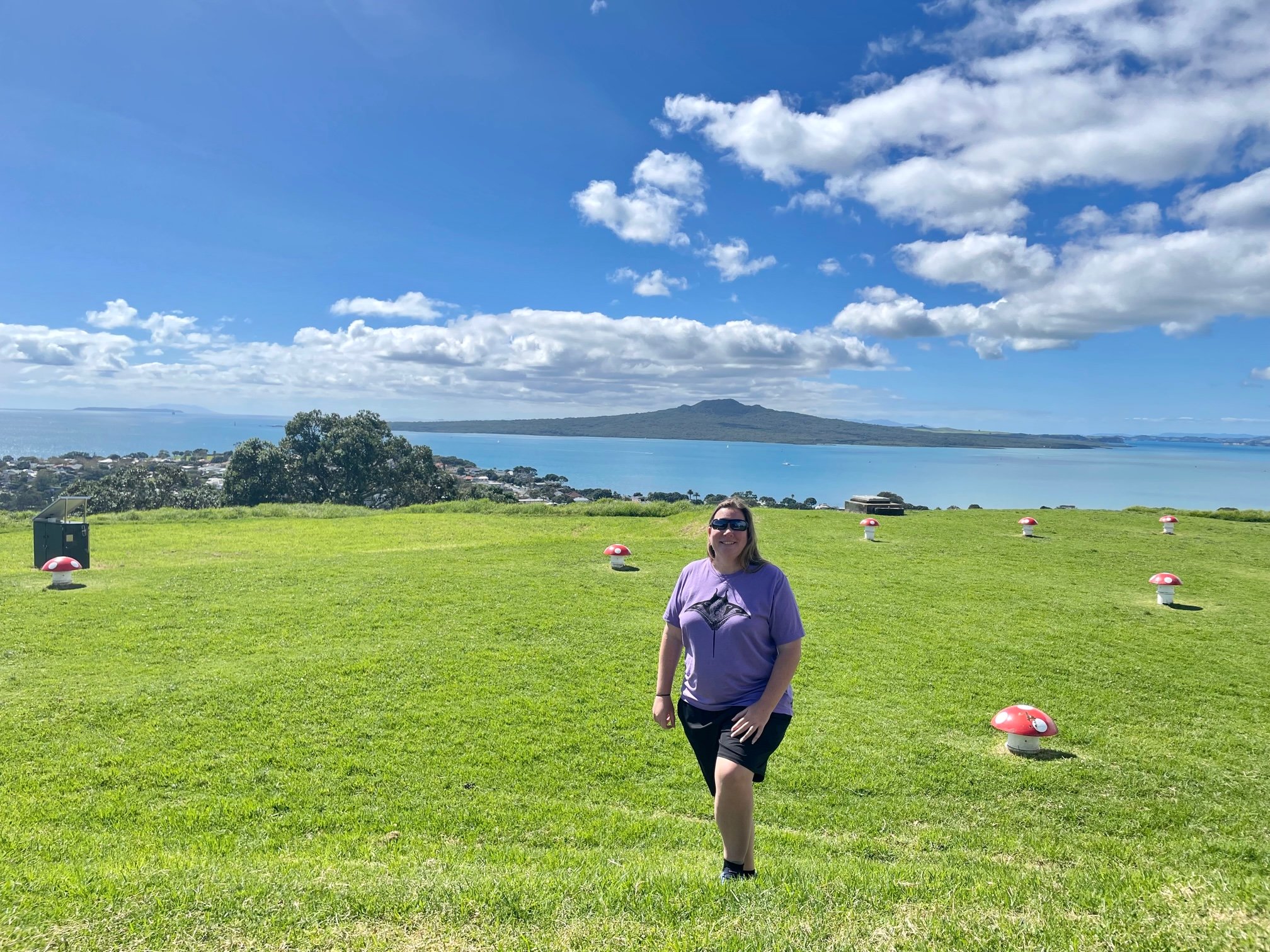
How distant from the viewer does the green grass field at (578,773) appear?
3.10 meters

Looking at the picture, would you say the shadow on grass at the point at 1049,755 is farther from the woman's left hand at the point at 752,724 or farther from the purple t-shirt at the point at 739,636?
the woman's left hand at the point at 752,724

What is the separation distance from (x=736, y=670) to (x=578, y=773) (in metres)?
2.70

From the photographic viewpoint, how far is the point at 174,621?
913 cm

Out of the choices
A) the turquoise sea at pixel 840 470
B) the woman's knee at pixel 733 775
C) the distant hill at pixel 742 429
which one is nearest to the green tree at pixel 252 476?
the turquoise sea at pixel 840 470

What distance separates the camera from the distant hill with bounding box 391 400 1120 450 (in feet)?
474

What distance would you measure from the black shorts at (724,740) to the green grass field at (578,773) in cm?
61

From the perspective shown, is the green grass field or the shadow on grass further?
the shadow on grass

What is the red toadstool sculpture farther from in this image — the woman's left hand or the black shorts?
the woman's left hand

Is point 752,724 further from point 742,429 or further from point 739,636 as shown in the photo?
point 742,429

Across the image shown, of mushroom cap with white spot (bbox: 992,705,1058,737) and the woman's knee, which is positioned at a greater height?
Answer: the woman's knee

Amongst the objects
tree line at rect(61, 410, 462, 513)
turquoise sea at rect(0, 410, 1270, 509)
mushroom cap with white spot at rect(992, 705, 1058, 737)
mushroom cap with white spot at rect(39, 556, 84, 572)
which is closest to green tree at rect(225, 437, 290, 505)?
tree line at rect(61, 410, 462, 513)

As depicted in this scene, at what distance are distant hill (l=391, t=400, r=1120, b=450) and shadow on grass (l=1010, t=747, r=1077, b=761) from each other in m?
132

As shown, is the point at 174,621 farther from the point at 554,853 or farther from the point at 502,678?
the point at 554,853

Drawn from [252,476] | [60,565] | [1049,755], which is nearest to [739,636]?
[1049,755]
